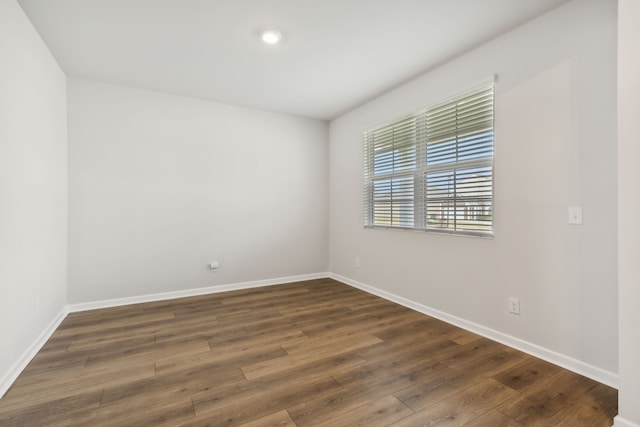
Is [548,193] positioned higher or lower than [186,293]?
higher

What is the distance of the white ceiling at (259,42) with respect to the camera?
7.16 ft

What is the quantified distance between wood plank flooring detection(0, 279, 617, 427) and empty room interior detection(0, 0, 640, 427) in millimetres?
19

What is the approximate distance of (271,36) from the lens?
2.53m

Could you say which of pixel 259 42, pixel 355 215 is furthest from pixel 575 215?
pixel 259 42

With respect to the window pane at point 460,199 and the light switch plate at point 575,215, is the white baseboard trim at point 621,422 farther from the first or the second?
the window pane at point 460,199

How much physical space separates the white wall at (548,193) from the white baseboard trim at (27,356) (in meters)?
3.41

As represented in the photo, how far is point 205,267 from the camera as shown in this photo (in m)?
3.99

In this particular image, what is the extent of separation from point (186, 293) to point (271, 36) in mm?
3167

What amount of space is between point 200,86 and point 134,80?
700 millimetres

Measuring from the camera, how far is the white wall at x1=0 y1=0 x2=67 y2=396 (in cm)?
192

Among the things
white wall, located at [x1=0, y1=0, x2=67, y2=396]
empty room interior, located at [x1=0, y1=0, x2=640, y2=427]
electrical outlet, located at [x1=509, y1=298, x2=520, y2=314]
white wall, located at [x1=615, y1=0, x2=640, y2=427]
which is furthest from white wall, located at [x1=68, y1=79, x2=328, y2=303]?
white wall, located at [x1=615, y1=0, x2=640, y2=427]

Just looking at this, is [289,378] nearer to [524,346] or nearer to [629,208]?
[524,346]

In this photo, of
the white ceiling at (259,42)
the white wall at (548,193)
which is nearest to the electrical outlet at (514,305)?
the white wall at (548,193)

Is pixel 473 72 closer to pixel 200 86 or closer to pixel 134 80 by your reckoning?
pixel 200 86
